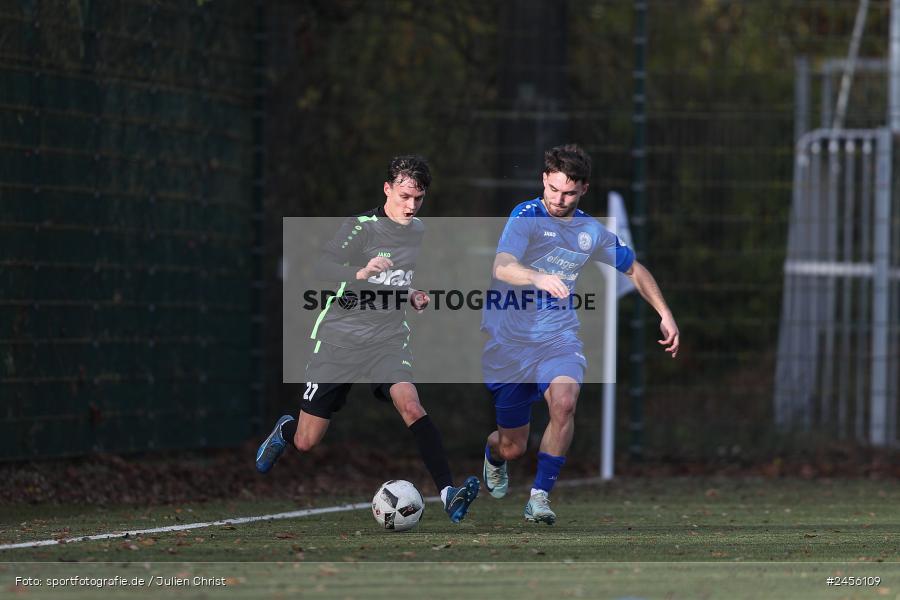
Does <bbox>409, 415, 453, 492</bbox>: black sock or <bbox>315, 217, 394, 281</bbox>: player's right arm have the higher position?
<bbox>315, 217, 394, 281</bbox>: player's right arm

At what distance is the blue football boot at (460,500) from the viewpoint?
717cm

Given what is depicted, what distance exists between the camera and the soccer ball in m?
7.18

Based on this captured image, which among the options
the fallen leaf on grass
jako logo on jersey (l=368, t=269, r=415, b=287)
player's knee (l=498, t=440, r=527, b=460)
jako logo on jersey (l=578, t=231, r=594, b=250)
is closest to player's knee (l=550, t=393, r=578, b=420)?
player's knee (l=498, t=440, r=527, b=460)

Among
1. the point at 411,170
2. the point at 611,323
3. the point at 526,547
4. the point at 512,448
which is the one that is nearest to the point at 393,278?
the point at 411,170

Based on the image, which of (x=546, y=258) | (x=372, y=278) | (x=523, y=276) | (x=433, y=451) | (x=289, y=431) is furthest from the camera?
(x=289, y=431)

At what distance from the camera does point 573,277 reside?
315 inches

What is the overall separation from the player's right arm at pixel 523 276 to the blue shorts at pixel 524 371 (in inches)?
18.4

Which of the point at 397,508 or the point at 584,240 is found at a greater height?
the point at 584,240

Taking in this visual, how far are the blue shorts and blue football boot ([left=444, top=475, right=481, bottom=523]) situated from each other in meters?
0.84

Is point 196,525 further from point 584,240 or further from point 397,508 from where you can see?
point 584,240

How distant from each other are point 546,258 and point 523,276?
1.92 ft

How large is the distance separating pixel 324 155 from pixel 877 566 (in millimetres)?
7135

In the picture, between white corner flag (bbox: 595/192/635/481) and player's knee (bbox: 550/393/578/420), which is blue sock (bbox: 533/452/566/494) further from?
white corner flag (bbox: 595/192/635/481)

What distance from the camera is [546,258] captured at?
7.91 m
